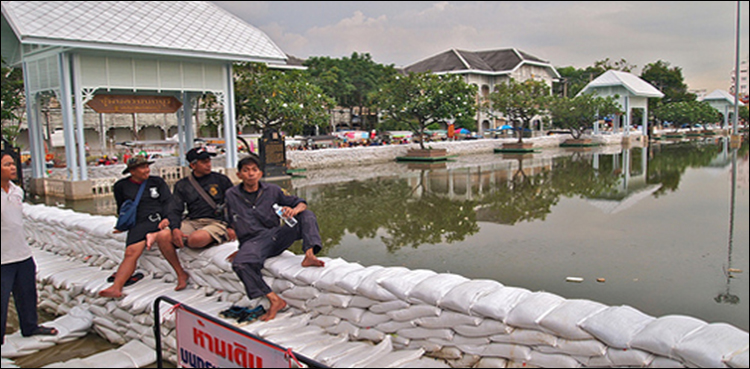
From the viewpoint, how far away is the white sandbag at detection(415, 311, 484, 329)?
11.7 feet

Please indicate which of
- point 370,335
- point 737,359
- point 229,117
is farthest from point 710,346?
point 229,117

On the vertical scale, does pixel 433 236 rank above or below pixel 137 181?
below

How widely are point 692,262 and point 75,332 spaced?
22.8 feet

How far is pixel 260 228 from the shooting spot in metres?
4.89

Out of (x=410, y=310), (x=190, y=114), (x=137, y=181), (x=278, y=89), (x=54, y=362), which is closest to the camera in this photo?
(x=410, y=310)

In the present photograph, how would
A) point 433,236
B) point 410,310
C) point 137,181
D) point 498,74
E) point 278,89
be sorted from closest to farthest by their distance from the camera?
point 410,310
point 137,181
point 433,236
point 278,89
point 498,74

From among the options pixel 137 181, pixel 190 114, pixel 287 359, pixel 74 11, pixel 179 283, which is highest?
pixel 74 11

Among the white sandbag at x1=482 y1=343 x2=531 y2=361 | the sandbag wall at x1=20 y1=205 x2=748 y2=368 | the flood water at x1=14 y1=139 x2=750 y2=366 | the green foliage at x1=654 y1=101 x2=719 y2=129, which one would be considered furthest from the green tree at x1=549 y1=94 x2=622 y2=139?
the white sandbag at x1=482 y1=343 x2=531 y2=361

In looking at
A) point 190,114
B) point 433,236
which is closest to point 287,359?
point 433,236

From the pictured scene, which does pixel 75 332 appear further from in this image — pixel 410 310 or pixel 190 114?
pixel 190 114

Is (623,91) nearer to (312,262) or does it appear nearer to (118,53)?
(118,53)

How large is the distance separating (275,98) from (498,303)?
18783 mm

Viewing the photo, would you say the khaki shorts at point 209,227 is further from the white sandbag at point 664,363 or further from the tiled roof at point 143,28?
the tiled roof at point 143,28

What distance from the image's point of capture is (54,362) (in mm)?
4746
